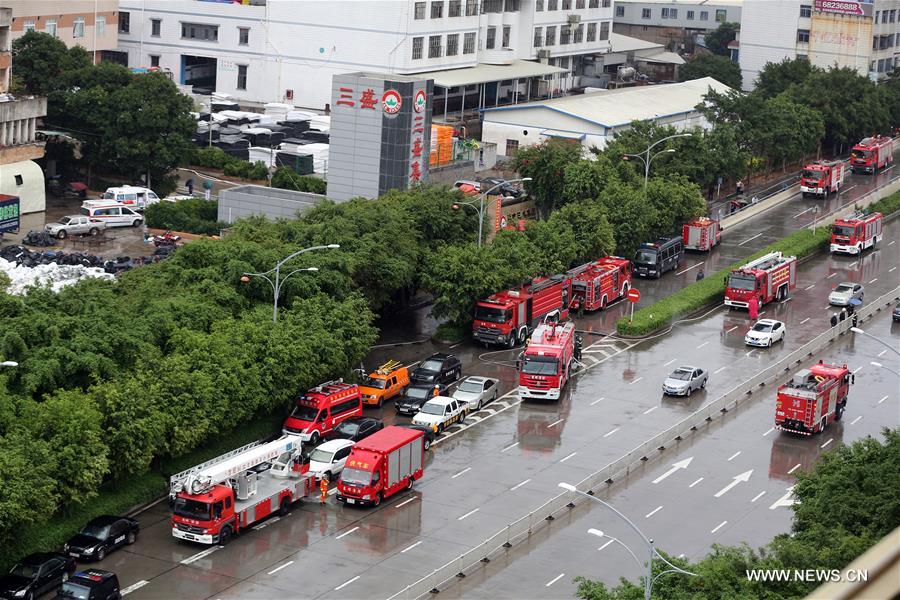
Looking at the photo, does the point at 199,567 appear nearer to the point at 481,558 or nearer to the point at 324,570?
the point at 324,570

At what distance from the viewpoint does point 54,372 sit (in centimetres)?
4459

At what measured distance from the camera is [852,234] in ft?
306

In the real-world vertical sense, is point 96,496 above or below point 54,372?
below

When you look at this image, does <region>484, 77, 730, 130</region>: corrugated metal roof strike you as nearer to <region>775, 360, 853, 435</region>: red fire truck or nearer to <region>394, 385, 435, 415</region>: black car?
<region>775, 360, 853, 435</region>: red fire truck

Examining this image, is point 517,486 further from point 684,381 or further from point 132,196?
point 132,196

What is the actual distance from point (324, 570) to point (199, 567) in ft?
13.0

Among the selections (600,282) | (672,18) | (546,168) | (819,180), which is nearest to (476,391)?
(600,282)

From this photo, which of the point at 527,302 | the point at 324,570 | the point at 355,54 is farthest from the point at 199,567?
the point at 355,54

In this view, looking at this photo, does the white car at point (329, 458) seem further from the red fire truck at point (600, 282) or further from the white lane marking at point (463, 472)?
the red fire truck at point (600, 282)

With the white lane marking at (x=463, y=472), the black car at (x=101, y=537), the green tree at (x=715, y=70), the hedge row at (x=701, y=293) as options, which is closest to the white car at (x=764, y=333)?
the hedge row at (x=701, y=293)

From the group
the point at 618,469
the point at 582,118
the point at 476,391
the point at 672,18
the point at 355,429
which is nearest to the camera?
the point at 618,469

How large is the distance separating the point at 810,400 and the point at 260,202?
3966cm

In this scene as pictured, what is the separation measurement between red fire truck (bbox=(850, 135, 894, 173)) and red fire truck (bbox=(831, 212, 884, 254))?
27.7 m

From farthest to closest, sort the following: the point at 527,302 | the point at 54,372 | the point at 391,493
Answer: the point at 527,302 → the point at 391,493 → the point at 54,372
